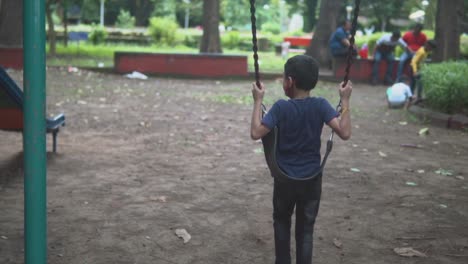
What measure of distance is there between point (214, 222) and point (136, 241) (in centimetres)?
72

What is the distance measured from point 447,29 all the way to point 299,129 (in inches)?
487

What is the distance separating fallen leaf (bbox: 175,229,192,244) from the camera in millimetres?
4414

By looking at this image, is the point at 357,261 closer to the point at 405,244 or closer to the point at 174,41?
the point at 405,244

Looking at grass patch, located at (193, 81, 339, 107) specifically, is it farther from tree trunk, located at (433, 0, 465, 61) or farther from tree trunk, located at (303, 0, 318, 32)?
tree trunk, located at (303, 0, 318, 32)

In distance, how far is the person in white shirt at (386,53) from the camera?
55.9 feet

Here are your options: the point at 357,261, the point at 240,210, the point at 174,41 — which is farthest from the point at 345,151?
the point at 174,41

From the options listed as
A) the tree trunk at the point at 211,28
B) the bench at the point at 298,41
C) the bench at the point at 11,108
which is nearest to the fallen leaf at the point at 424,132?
the bench at the point at 11,108

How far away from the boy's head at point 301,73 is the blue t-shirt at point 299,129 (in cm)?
8

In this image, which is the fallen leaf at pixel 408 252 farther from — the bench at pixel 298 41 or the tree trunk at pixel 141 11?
the tree trunk at pixel 141 11

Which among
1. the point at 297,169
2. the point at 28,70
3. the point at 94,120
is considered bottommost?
the point at 94,120

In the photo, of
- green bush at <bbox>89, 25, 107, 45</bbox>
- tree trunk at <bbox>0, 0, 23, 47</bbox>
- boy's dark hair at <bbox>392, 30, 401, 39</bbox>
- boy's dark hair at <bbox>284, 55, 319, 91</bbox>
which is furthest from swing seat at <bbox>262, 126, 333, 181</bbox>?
green bush at <bbox>89, 25, 107, 45</bbox>

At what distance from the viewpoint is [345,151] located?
782 cm

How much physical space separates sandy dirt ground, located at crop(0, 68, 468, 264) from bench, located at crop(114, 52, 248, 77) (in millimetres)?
7178

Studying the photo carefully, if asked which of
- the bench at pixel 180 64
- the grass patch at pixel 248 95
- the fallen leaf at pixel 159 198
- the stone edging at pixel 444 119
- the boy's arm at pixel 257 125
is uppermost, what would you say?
the boy's arm at pixel 257 125
